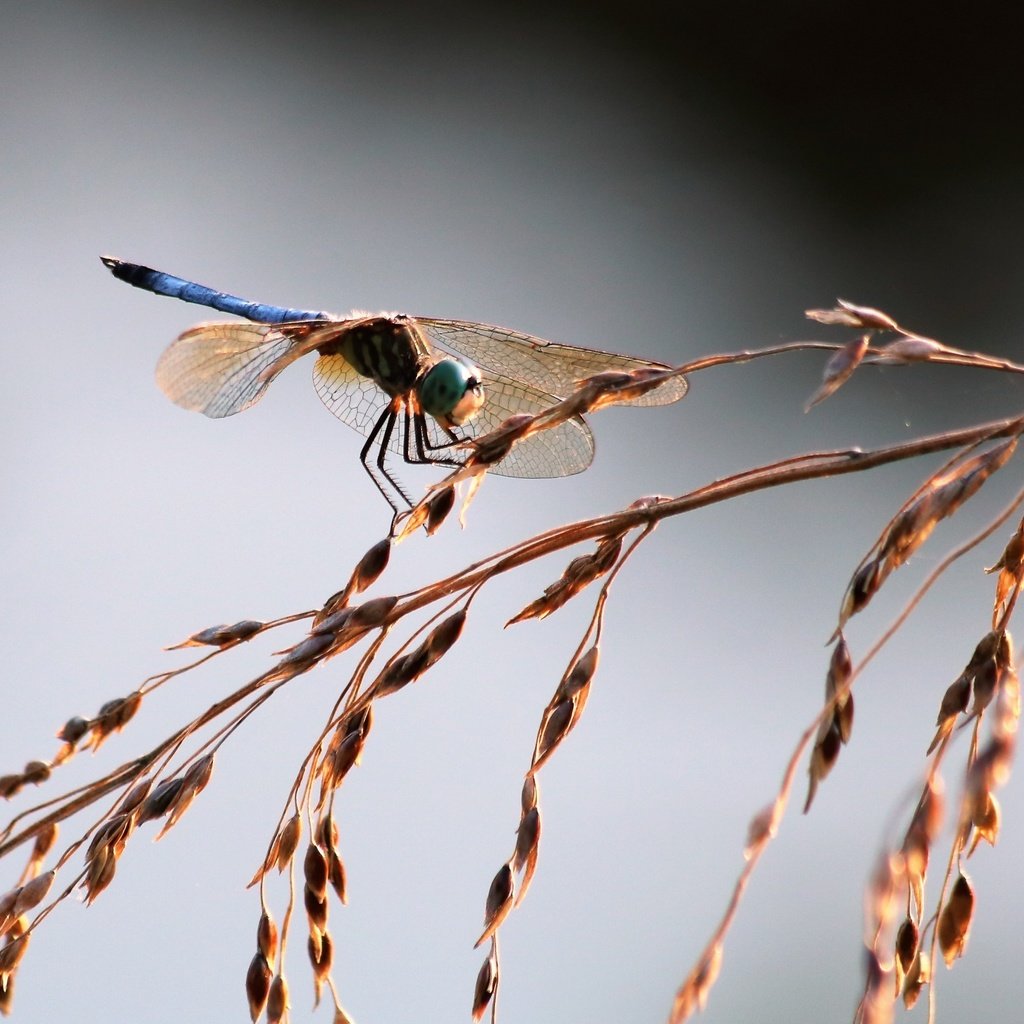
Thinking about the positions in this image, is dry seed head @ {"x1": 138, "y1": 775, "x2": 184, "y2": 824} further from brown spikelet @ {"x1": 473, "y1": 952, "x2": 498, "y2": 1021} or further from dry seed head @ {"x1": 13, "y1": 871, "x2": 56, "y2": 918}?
brown spikelet @ {"x1": 473, "y1": 952, "x2": 498, "y2": 1021}

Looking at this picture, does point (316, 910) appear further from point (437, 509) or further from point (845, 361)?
point (845, 361)

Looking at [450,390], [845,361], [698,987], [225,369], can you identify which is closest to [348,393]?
[225,369]

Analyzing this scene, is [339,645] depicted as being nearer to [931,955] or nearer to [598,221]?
[931,955]

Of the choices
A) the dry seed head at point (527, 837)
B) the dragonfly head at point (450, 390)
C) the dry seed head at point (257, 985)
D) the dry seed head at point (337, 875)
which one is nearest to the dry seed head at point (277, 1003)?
the dry seed head at point (257, 985)

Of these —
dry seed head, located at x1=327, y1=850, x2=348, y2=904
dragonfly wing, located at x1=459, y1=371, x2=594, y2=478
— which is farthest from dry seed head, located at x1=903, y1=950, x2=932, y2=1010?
dragonfly wing, located at x1=459, y1=371, x2=594, y2=478

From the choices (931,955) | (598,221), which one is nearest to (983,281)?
(598,221)
